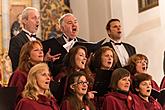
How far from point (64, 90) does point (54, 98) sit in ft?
0.46

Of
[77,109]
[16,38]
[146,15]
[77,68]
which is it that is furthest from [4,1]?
[77,109]

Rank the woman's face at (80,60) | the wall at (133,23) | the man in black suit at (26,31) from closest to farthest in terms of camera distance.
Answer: the woman's face at (80,60), the man in black suit at (26,31), the wall at (133,23)

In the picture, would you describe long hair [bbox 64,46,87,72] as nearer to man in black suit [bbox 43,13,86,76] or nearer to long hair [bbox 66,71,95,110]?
long hair [bbox 66,71,95,110]

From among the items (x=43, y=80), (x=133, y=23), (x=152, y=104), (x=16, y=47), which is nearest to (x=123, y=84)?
(x=152, y=104)

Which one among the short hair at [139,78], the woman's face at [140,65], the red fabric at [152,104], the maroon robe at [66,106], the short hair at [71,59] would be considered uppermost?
the short hair at [71,59]

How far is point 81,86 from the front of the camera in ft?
15.0

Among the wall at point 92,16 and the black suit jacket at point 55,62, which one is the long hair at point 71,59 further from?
the wall at point 92,16

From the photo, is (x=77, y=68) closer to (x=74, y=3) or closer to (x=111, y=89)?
(x=111, y=89)

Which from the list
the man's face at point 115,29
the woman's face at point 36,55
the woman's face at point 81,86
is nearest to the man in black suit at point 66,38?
the man's face at point 115,29

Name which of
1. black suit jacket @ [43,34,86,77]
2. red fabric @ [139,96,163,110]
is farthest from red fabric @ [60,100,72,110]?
red fabric @ [139,96,163,110]

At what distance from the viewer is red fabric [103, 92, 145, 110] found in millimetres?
4745

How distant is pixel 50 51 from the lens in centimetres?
566

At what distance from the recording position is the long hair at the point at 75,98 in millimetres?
4438

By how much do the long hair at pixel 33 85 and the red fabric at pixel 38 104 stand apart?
0.05 meters
